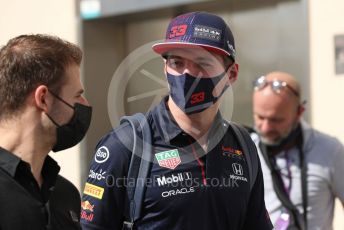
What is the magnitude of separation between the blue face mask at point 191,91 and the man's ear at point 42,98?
663 millimetres

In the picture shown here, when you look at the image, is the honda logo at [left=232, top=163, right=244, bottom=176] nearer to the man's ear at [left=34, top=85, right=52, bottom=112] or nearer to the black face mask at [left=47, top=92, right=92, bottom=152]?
the black face mask at [left=47, top=92, right=92, bottom=152]

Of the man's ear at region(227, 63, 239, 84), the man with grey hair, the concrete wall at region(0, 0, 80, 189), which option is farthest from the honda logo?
the concrete wall at region(0, 0, 80, 189)

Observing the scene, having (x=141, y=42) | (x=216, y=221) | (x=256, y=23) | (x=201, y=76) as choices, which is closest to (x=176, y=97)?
(x=201, y=76)

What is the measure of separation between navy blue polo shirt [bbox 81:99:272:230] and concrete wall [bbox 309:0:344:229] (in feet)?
8.29

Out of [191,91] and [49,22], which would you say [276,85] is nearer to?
[191,91]

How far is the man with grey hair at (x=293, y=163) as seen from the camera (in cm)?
406

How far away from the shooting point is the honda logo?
2947 mm

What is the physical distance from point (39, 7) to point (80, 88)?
5158mm

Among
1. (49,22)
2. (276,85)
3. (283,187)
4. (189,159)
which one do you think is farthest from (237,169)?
(49,22)

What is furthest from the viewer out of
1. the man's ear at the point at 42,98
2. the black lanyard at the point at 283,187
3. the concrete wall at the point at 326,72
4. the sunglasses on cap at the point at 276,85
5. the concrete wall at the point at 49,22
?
the concrete wall at the point at 49,22

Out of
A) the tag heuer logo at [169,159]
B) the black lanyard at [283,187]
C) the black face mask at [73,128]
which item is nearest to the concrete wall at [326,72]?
the black lanyard at [283,187]

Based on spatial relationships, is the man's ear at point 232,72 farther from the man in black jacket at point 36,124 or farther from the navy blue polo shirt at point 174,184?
the man in black jacket at point 36,124

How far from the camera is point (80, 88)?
2.65 meters

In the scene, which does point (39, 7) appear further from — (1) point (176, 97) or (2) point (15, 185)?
(2) point (15, 185)
